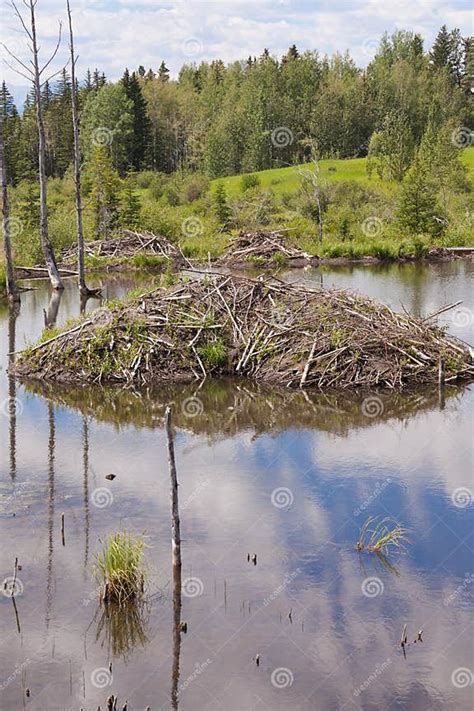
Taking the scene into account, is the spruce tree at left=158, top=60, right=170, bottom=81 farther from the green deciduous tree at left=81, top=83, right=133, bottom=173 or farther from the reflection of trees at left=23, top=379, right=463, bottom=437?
the reflection of trees at left=23, top=379, right=463, bottom=437

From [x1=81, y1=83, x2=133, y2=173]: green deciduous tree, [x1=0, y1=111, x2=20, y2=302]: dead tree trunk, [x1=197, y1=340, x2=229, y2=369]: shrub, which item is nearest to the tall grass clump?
[x1=197, y1=340, x2=229, y2=369]: shrub

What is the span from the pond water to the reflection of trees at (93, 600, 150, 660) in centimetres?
2

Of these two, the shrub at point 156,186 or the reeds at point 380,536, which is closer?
the reeds at point 380,536

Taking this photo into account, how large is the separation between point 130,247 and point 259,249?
20.1 feet

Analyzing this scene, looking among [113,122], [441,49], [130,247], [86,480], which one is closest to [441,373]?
[86,480]

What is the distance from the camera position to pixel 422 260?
130 ft

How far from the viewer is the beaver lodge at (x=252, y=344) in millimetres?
17359

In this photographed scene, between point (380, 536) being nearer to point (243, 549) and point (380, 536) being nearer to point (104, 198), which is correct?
point (243, 549)

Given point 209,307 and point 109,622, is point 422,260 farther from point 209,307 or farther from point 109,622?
point 109,622

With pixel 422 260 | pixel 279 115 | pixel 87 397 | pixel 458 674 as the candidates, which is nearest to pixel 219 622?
pixel 458 674

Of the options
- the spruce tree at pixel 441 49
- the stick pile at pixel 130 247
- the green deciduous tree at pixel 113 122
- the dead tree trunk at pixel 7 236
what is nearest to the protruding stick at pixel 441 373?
the dead tree trunk at pixel 7 236

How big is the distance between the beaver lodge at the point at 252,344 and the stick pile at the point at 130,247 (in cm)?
2088

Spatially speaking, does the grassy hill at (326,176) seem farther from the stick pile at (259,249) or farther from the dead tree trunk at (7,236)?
the dead tree trunk at (7,236)

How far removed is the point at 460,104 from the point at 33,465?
273 feet
